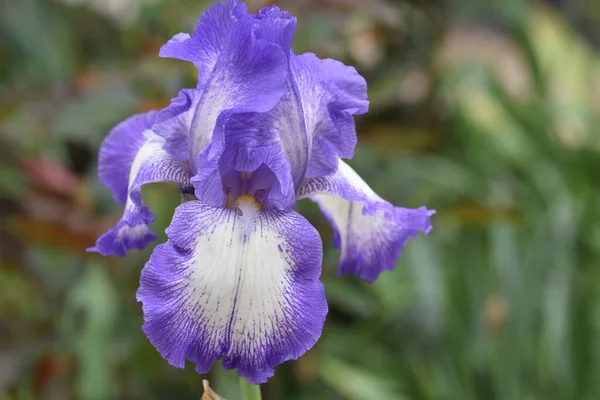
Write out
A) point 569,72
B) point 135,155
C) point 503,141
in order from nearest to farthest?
point 135,155
point 503,141
point 569,72

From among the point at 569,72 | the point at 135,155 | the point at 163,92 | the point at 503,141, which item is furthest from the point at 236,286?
the point at 569,72

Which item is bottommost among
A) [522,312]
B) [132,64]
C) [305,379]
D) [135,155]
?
[305,379]

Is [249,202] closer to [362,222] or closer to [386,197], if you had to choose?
[362,222]

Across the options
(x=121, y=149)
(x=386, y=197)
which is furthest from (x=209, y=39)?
(x=386, y=197)

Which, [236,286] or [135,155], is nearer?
[236,286]

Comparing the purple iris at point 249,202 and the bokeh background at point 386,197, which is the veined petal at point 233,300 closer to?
the purple iris at point 249,202

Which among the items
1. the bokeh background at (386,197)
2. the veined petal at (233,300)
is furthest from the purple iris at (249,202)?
the bokeh background at (386,197)

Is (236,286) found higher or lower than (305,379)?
higher

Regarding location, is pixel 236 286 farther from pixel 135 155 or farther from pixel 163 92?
pixel 163 92
